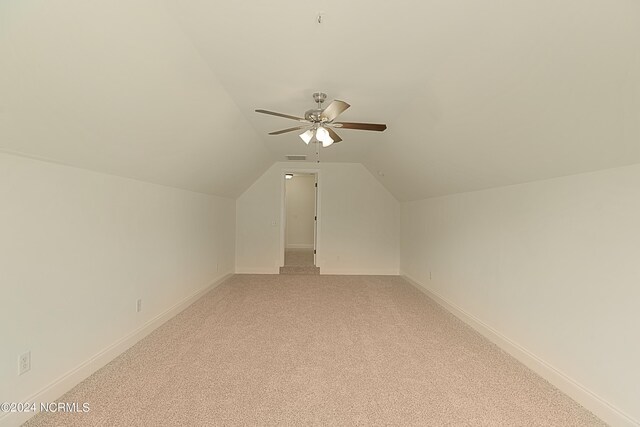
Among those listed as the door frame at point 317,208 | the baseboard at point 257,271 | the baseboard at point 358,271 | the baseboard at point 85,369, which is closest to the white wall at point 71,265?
the baseboard at point 85,369

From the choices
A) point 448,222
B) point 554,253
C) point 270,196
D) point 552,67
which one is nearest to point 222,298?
point 270,196

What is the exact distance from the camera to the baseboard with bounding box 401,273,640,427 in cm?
184

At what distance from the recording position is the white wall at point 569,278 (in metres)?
1.83

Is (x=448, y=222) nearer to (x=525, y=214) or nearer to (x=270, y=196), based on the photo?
(x=525, y=214)

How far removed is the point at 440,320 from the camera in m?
3.74

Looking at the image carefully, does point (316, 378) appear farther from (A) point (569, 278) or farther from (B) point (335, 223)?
(B) point (335, 223)

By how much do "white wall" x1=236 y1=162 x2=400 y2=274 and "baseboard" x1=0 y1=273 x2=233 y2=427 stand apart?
2785mm

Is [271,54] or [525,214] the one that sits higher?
[271,54]

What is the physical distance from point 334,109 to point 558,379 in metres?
2.62

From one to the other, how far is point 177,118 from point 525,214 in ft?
10.3

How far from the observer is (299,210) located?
9.77 meters

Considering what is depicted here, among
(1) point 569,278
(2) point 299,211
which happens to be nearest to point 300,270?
(2) point 299,211

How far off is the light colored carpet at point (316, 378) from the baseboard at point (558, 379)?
6cm

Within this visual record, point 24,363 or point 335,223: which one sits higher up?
point 335,223
